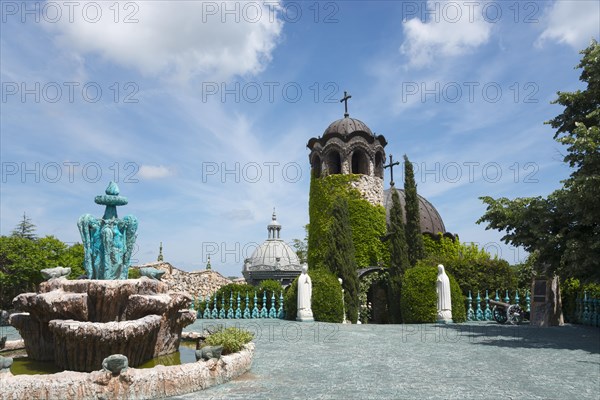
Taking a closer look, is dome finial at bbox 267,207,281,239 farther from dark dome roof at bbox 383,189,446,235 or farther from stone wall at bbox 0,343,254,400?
stone wall at bbox 0,343,254,400

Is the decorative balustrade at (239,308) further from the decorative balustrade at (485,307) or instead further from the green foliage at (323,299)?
the decorative balustrade at (485,307)

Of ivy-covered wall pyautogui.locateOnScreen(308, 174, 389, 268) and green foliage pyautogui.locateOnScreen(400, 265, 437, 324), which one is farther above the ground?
ivy-covered wall pyautogui.locateOnScreen(308, 174, 389, 268)

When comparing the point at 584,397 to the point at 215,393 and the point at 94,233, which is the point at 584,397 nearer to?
the point at 215,393

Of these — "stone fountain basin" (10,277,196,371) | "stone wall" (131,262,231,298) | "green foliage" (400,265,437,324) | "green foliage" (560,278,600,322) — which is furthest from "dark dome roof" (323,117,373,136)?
"stone fountain basin" (10,277,196,371)

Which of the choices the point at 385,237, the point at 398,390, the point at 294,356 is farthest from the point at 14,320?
the point at 385,237

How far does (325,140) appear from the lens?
28234 millimetres

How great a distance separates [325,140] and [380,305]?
1064 centimetres

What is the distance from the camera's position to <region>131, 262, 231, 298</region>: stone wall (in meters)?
33.2

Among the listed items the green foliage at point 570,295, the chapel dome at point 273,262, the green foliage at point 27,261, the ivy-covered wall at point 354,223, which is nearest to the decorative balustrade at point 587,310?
the green foliage at point 570,295

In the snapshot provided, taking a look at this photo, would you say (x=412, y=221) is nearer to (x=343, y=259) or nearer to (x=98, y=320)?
(x=343, y=259)

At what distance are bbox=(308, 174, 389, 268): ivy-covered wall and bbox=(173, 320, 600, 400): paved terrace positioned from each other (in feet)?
37.7

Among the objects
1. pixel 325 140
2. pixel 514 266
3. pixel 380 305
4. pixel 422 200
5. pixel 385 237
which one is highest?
pixel 325 140

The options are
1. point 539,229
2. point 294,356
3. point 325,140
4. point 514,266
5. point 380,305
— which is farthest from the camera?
point 325,140

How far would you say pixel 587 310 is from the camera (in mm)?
17078
